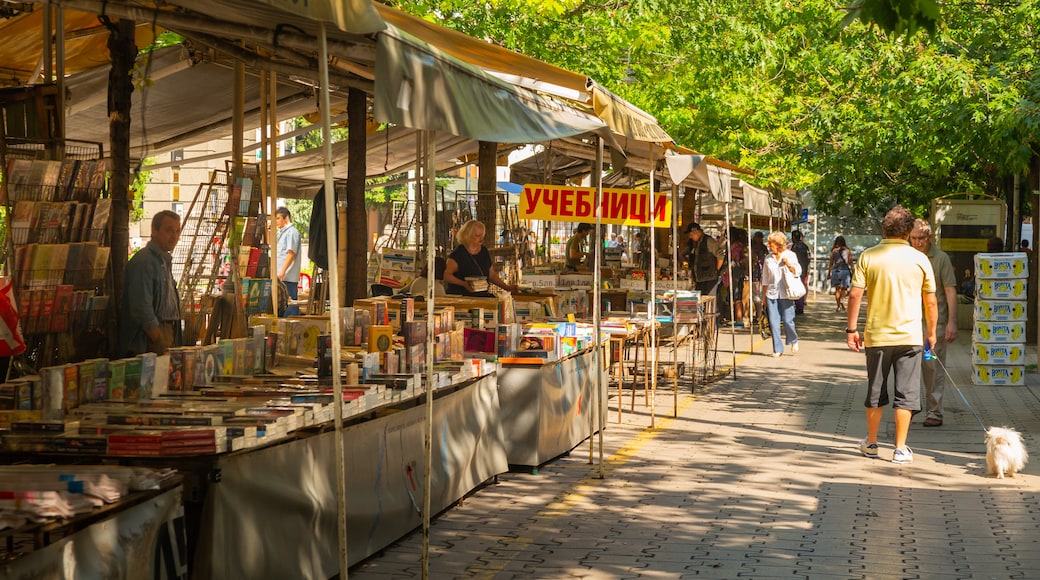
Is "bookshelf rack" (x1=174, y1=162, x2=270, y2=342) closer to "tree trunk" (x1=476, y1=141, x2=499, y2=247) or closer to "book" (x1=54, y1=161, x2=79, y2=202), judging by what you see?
"book" (x1=54, y1=161, x2=79, y2=202)

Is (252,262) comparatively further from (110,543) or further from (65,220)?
(110,543)

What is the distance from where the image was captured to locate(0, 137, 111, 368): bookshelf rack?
797 centimetres

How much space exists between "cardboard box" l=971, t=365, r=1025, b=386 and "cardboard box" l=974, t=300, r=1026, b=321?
633mm

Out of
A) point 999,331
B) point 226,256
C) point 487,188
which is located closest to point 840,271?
point 999,331

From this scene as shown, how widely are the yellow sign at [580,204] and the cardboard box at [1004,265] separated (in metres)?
6.67

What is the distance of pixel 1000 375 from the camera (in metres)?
16.5

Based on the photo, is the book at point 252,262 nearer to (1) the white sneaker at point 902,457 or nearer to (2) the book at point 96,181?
(2) the book at point 96,181

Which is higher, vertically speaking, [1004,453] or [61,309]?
[61,309]

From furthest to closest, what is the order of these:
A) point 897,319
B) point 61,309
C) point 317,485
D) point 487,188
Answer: point 487,188 → point 897,319 → point 61,309 → point 317,485

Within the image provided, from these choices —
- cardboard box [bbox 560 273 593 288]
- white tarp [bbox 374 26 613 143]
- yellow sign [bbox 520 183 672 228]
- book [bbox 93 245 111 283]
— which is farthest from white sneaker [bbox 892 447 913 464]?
cardboard box [bbox 560 273 593 288]

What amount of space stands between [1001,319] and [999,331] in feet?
0.66

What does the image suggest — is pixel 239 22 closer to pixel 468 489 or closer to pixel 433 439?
pixel 433 439

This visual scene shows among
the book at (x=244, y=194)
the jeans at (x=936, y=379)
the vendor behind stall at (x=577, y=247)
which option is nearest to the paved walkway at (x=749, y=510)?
the jeans at (x=936, y=379)

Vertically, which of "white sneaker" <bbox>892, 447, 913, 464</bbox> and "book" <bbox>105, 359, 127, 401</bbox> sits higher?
"book" <bbox>105, 359, 127, 401</bbox>
